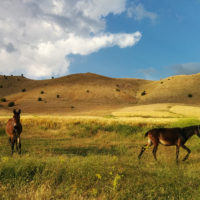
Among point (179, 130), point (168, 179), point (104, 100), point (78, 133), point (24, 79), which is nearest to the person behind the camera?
point (168, 179)

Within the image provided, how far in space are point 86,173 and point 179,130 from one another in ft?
17.5

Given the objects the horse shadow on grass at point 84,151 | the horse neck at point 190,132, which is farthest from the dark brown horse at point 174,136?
the horse shadow on grass at point 84,151

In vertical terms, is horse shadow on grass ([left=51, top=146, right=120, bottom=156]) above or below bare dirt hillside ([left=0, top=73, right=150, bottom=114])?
below

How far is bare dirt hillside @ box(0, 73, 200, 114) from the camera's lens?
57.3 m

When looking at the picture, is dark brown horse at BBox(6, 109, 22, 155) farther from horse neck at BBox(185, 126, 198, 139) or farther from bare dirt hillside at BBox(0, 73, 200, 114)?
bare dirt hillside at BBox(0, 73, 200, 114)

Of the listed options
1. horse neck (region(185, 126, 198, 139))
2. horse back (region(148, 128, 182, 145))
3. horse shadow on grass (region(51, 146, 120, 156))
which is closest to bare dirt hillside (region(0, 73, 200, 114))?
horse shadow on grass (region(51, 146, 120, 156))

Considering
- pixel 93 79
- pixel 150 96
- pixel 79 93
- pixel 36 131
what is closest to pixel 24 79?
pixel 93 79

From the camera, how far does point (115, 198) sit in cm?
569

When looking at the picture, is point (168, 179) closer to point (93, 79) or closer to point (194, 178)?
point (194, 178)

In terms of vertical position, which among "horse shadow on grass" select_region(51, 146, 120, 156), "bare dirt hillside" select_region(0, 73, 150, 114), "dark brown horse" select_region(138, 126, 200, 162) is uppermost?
"bare dirt hillside" select_region(0, 73, 150, 114)

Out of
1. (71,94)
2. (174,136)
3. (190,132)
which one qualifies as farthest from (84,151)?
(71,94)

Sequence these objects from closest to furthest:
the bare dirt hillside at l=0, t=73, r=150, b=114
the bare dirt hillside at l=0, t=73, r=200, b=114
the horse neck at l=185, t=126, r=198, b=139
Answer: the horse neck at l=185, t=126, r=198, b=139 < the bare dirt hillside at l=0, t=73, r=150, b=114 < the bare dirt hillside at l=0, t=73, r=200, b=114

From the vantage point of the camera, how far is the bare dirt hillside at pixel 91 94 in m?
57.3

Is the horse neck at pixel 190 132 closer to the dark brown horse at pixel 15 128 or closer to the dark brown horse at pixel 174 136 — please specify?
the dark brown horse at pixel 174 136
